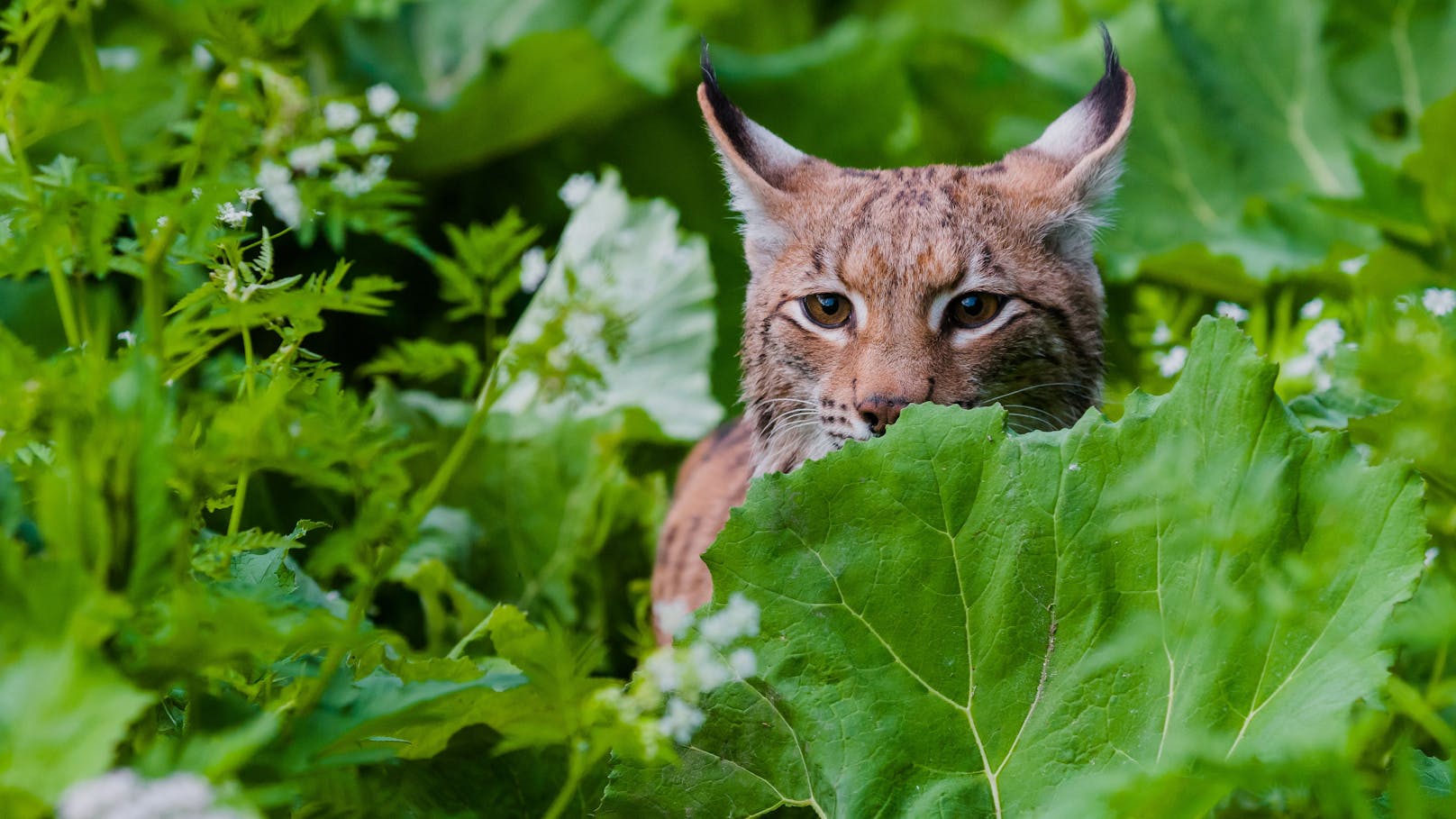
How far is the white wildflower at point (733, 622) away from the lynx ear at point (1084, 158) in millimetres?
1227

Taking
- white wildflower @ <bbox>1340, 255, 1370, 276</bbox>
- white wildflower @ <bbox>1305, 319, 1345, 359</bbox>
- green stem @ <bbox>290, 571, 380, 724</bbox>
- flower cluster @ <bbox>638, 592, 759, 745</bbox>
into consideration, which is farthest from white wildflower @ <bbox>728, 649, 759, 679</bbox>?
white wildflower @ <bbox>1340, 255, 1370, 276</bbox>

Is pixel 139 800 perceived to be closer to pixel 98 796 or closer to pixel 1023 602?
pixel 98 796

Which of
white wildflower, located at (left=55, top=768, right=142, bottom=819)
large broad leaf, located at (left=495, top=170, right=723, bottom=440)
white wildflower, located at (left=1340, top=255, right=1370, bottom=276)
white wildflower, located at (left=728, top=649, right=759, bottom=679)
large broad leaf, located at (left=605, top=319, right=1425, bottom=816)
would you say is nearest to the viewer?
white wildflower, located at (left=55, top=768, right=142, bottom=819)

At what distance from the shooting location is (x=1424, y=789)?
175 centimetres

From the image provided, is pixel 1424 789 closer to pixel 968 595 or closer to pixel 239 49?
pixel 968 595

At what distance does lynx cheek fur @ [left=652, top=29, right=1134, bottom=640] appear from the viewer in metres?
2.58

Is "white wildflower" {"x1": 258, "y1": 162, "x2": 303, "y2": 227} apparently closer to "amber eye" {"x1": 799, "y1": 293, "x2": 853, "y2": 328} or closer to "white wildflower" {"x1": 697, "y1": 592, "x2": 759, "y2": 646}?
"white wildflower" {"x1": 697, "y1": 592, "x2": 759, "y2": 646}

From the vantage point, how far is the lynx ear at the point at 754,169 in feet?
9.20

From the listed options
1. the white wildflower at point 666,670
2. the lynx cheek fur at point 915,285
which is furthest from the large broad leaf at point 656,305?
the white wildflower at point 666,670

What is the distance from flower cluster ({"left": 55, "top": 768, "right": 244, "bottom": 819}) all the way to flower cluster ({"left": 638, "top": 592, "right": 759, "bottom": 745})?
0.47 metres

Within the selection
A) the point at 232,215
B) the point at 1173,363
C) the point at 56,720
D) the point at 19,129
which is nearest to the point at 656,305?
the point at 1173,363

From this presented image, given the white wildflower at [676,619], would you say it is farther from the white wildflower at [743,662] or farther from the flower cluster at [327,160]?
the flower cluster at [327,160]

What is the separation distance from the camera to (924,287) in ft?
8.54

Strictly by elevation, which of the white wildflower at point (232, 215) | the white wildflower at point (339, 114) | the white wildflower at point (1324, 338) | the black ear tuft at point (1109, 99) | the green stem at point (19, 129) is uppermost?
the green stem at point (19, 129)
